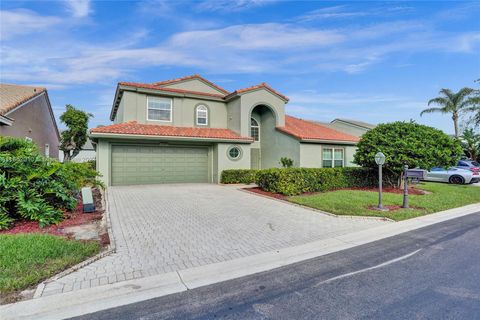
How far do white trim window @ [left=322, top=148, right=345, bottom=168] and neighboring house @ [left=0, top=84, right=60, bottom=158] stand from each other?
1815cm

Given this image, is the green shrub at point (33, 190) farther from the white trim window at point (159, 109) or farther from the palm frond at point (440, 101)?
the palm frond at point (440, 101)

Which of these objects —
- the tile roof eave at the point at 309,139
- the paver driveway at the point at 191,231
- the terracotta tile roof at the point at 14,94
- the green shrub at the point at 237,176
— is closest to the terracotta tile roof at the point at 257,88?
the tile roof eave at the point at 309,139

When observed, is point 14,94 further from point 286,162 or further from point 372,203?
point 372,203

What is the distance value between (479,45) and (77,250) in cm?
1991

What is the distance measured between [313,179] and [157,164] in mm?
9201

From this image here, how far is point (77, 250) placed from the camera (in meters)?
4.75

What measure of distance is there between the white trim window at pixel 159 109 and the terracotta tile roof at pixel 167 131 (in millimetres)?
703

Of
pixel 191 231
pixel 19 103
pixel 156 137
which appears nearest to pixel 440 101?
pixel 156 137

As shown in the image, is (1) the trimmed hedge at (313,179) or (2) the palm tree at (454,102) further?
(2) the palm tree at (454,102)

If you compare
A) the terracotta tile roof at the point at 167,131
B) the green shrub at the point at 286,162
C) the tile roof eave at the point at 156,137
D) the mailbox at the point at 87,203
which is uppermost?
the terracotta tile roof at the point at 167,131

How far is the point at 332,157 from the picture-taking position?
18578mm

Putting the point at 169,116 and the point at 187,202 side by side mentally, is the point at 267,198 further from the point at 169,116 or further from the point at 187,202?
the point at 169,116

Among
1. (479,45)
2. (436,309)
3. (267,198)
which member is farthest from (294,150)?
(436,309)

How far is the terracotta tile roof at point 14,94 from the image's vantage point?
13482mm
